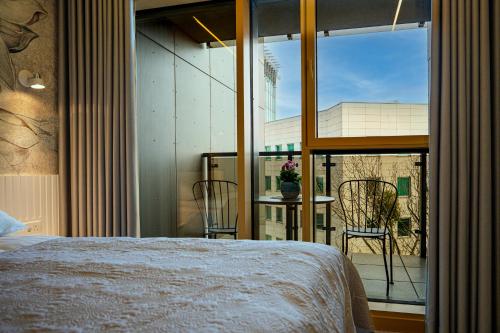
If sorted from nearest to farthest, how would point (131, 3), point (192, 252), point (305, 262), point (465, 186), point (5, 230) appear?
1. point (305, 262)
2. point (192, 252)
3. point (5, 230)
4. point (465, 186)
5. point (131, 3)

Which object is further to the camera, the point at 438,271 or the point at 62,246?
the point at 438,271

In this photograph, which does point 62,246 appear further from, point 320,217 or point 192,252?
point 320,217

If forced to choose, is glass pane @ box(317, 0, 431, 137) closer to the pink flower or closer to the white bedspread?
the pink flower

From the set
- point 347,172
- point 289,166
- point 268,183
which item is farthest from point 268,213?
point 347,172

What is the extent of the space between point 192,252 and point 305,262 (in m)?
0.45

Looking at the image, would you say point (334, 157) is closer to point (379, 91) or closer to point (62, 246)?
point (379, 91)

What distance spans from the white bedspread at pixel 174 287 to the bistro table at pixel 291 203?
1.23 meters

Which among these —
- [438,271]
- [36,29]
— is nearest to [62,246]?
[36,29]

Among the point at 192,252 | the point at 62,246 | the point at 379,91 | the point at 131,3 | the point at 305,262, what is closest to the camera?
the point at 305,262

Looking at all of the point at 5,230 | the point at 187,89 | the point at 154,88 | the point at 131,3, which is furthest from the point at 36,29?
the point at 5,230

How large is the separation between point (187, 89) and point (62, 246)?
202 cm

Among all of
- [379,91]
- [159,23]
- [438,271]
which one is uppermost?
[159,23]

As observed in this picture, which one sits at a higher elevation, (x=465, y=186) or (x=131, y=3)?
(x=131, y=3)

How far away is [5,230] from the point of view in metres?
1.83
